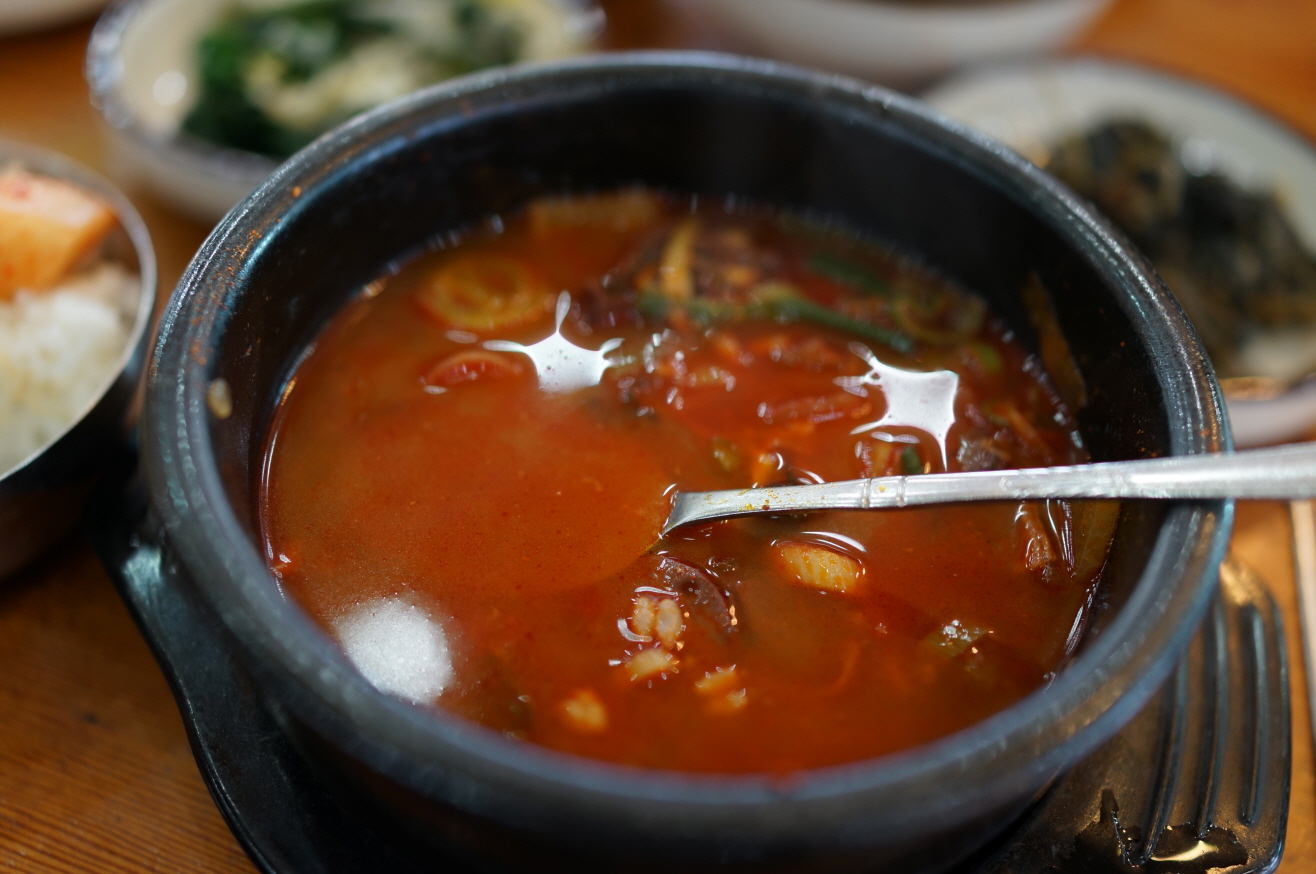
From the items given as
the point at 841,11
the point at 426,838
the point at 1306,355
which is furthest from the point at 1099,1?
the point at 426,838

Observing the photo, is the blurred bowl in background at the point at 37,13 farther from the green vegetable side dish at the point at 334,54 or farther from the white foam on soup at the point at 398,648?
the white foam on soup at the point at 398,648

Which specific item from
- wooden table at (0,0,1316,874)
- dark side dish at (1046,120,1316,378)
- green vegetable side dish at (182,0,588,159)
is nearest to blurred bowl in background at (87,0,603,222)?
green vegetable side dish at (182,0,588,159)

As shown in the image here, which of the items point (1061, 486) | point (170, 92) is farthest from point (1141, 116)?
point (170, 92)

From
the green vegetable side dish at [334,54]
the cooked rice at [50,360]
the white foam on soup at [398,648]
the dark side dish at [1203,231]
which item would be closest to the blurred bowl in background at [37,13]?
the green vegetable side dish at [334,54]

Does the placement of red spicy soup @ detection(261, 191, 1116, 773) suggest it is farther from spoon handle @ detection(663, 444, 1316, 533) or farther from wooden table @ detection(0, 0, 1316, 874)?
wooden table @ detection(0, 0, 1316, 874)

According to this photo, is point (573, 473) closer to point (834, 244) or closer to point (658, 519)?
point (658, 519)
